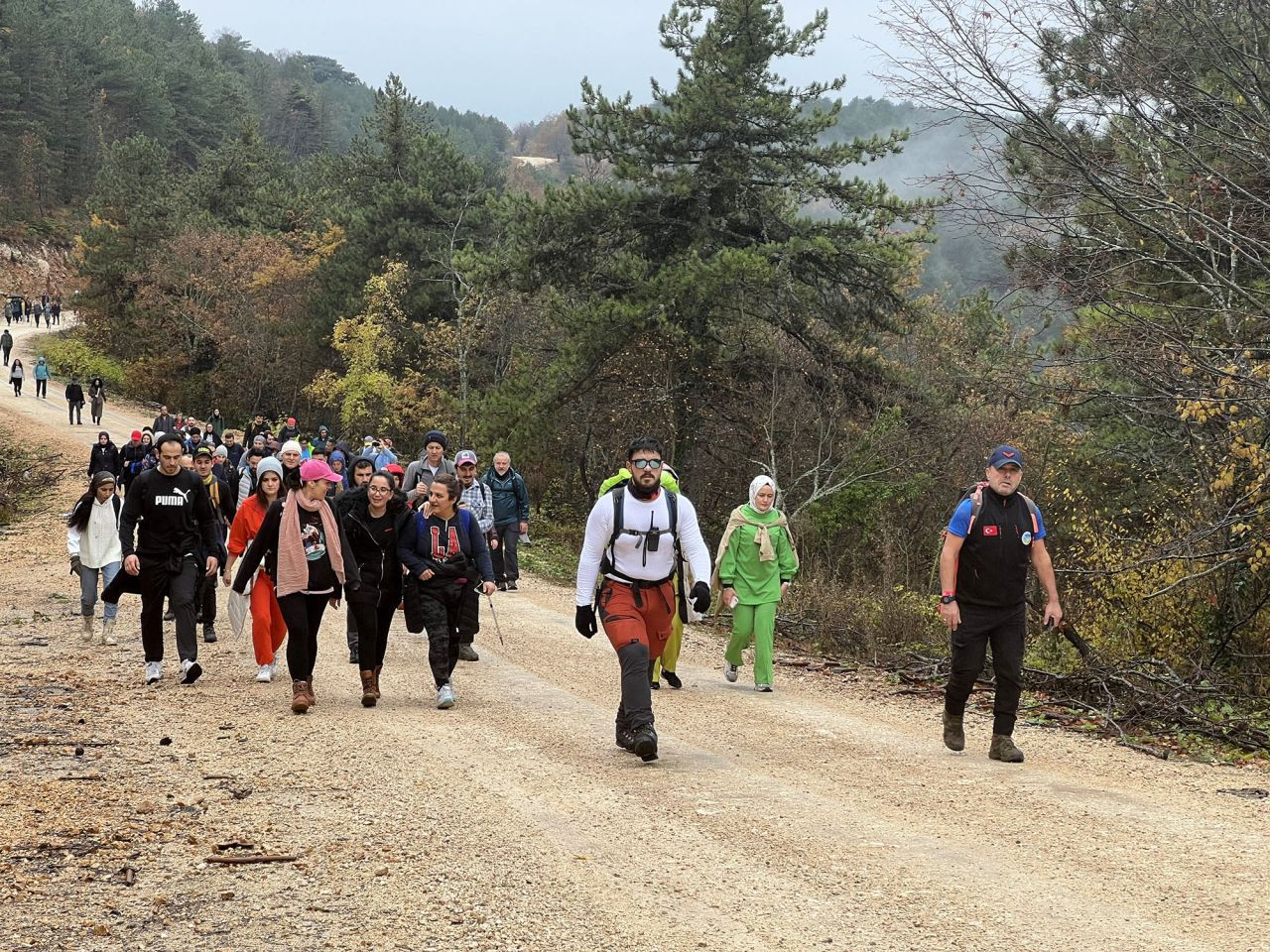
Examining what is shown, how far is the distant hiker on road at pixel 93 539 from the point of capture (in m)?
13.8

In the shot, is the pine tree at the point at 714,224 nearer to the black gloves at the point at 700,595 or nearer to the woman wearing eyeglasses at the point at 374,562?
the woman wearing eyeglasses at the point at 374,562

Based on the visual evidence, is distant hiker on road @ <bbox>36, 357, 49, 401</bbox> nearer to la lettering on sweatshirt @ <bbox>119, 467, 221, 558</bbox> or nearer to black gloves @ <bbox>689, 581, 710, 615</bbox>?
la lettering on sweatshirt @ <bbox>119, 467, 221, 558</bbox>

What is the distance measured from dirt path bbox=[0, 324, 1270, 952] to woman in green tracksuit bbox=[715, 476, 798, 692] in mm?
642

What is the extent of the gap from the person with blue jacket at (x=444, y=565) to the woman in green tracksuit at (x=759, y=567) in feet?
7.88

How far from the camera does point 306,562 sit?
986 cm

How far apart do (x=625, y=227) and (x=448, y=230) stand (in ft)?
62.1

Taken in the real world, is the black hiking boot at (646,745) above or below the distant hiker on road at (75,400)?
below

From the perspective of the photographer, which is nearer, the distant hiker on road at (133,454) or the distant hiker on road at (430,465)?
the distant hiker on road at (430,465)

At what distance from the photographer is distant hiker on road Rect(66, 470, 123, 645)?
1384cm

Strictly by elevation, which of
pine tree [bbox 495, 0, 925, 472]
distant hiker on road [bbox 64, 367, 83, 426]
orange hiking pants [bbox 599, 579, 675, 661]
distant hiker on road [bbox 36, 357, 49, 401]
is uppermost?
pine tree [bbox 495, 0, 925, 472]

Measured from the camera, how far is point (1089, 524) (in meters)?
15.4

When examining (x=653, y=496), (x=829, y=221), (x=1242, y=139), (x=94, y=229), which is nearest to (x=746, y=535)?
(x=653, y=496)

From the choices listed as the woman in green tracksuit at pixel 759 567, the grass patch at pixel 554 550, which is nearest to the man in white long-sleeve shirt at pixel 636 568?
the woman in green tracksuit at pixel 759 567

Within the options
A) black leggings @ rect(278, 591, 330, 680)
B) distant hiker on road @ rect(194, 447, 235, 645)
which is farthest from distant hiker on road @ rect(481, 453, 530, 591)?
black leggings @ rect(278, 591, 330, 680)
